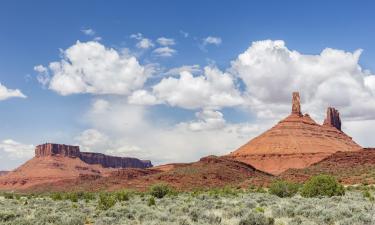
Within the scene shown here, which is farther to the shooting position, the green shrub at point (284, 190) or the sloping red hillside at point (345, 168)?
the sloping red hillside at point (345, 168)

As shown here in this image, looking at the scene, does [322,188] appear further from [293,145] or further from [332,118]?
[332,118]

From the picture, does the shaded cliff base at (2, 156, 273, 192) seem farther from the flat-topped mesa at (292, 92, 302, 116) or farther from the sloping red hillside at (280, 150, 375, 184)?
the flat-topped mesa at (292, 92, 302, 116)

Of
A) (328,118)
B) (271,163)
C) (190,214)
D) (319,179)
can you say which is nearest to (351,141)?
(328,118)

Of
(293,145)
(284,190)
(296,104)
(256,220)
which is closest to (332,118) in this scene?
(296,104)

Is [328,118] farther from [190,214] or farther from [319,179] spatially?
[190,214]

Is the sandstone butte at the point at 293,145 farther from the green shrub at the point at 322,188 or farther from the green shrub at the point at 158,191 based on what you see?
the green shrub at the point at 322,188

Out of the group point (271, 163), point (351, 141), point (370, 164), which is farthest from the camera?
point (351, 141)

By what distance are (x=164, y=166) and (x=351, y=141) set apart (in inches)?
3015

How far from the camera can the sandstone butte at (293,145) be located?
14275 cm

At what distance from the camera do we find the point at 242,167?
374ft

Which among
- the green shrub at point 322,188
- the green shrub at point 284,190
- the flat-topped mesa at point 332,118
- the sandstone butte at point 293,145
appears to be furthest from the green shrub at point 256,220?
the flat-topped mesa at point 332,118

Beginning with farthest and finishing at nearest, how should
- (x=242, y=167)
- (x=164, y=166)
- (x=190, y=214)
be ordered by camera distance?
(x=164, y=166), (x=242, y=167), (x=190, y=214)

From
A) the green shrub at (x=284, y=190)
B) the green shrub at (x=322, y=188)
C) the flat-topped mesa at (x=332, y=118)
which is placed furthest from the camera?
the flat-topped mesa at (x=332, y=118)

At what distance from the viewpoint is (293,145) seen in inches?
5960
